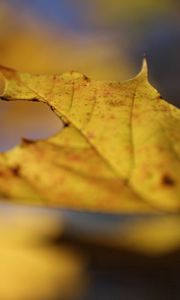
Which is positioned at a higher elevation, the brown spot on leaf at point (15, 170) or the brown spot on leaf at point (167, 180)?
the brown spot on leaf at point (167, 180)

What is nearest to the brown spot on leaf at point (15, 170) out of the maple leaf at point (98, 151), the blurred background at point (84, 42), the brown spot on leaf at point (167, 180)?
the maple leaf at point (98, 151)

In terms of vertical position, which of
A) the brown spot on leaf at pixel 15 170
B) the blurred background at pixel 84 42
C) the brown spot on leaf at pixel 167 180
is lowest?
the brown spot on leaf at pixel 15 170

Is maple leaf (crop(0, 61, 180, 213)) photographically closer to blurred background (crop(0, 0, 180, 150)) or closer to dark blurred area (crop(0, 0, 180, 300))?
dark blurred area (crop(0, 0, 180, 300))

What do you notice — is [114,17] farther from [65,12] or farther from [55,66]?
[55,66]

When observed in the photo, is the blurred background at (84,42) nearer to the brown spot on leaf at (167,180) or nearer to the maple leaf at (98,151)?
the maple leaf at (98,151)

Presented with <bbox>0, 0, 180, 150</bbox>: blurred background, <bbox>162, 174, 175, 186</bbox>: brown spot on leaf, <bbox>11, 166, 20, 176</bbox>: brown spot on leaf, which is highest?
<bbox>0, 0, 180, 150</bbox>: blurred background

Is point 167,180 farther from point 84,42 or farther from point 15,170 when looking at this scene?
point 84,42

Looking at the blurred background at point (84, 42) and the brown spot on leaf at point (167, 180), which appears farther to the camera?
the blurred background at point (84, 42)

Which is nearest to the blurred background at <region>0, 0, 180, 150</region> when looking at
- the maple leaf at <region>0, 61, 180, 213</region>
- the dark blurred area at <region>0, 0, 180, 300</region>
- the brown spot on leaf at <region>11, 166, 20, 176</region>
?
the dark blurred area at <region>0, 0, 180, 300</region>
